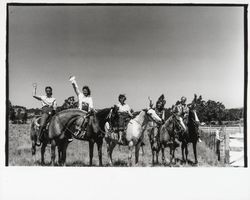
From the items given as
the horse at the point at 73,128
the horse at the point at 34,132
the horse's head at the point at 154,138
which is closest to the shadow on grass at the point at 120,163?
the horse at the point at 73,128

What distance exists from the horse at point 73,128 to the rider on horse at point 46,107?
0.05 m

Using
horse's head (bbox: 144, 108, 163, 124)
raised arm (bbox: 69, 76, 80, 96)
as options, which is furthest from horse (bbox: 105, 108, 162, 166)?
raised arm (bbox: 69, 76, 80, 96)

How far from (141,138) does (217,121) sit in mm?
606

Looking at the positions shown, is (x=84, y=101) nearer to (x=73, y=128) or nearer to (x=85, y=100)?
(x=85, y=100)

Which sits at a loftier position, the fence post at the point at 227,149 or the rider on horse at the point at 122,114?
the rider on horse at the point at 122,114

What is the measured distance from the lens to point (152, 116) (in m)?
3.51

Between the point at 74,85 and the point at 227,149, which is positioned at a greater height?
the point at 74,85

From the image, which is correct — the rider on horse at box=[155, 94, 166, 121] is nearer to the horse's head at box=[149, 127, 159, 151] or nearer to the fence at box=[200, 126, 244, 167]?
the horse's head at box=[149, 127, 159, 151]

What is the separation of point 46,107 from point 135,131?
72cm

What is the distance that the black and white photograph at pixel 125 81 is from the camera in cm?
346

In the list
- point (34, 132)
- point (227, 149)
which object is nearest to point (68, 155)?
point (34, 132)

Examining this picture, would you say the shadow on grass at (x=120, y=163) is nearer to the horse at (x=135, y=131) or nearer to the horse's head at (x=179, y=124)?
the horse at (x=135, y=131)
